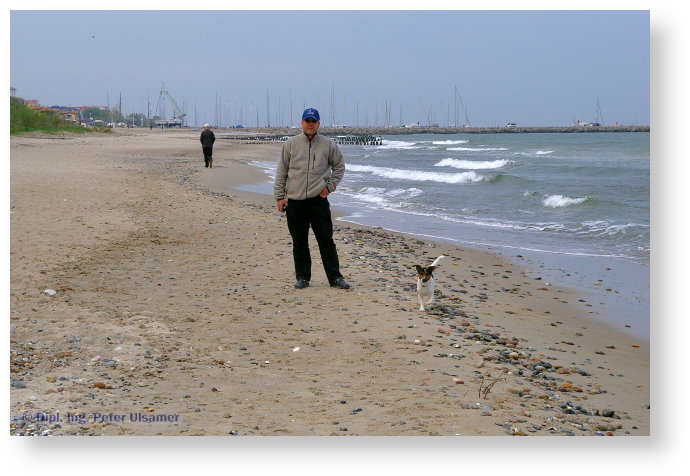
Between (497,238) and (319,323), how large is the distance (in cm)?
790

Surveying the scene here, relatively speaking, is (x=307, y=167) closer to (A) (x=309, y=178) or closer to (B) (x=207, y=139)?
(A) (x=309, y=178)

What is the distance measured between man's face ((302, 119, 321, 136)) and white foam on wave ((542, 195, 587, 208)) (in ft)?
44.6

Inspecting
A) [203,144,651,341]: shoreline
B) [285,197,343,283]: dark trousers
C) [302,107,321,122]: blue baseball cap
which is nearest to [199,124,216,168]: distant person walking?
[203,144,651,341]: shoreline

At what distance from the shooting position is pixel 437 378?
5.43 meters

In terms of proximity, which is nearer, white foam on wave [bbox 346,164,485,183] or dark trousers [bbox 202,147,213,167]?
dark trousers [bbox 202,147,213,167]

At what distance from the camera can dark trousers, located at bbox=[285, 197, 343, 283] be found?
7516mm

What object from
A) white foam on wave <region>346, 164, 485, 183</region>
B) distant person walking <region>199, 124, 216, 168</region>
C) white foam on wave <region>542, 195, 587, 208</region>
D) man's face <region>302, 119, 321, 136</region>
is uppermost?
distant person walking <region>199, 124, 216, 168</region>

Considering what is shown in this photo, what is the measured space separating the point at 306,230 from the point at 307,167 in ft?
2.44

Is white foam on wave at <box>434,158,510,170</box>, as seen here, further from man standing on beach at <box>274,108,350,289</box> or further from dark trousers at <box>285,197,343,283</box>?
man standing on beach at <box>274,108,350,289</box>

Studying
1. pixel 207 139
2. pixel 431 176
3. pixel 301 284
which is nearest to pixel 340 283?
pixel 301 284

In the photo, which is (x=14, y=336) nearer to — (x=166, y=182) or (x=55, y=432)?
(x=55, y=432)

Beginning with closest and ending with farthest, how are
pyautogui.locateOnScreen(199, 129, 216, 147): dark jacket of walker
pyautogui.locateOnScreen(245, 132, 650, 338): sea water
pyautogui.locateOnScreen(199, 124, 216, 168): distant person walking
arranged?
1. pyautogui.locateOnScreen(245, 132, 650, 338): sea water
2. pyautogui.locateOnScreen(199, 124, 216, 168): distant person walking
3. pyautogui.locateOnScreen(199, 129, 216, 147): dark jacket of walker

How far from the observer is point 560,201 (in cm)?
1998

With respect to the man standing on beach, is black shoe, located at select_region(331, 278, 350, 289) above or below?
below
